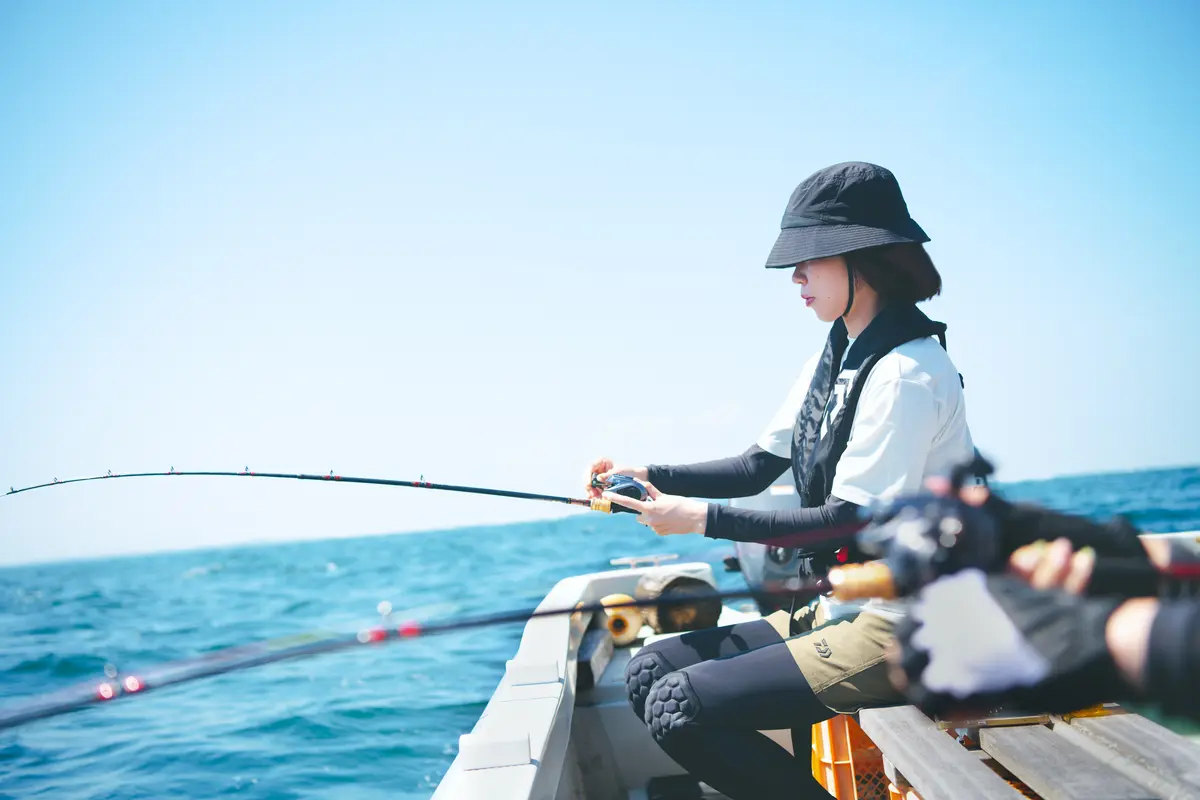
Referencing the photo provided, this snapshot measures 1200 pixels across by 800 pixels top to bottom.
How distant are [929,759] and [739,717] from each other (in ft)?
1.59

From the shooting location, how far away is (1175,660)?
98 cm

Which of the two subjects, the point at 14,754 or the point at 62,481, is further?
the point at 14,754

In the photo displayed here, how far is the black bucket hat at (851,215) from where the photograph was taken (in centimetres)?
229

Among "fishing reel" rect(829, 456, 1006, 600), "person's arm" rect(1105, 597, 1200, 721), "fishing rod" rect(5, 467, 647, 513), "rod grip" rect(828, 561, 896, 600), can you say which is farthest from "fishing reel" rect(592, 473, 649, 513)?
"person's arm" rect(1105, 597, 1200, 721)

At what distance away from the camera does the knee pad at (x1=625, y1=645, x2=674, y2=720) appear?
93.1 inches

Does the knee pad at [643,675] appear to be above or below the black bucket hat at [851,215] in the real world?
below

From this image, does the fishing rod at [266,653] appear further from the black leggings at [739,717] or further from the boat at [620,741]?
the black leggings at [739,717]

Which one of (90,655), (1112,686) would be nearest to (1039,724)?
(1112,686)

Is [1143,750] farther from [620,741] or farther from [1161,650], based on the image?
[620,741]

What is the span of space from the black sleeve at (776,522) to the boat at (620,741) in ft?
0.96

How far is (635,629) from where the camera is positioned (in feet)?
14.3

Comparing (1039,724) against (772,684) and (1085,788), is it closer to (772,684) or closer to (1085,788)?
(1085,788)

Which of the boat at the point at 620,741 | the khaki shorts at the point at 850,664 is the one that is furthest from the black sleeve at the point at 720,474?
the khaki shorts at the point at 850,664

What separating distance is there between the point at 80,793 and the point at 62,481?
11.8ft
